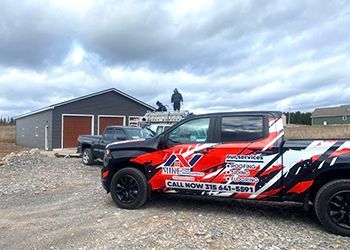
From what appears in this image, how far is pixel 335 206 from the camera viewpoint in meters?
4.85

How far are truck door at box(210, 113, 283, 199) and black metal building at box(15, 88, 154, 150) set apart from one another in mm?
18026

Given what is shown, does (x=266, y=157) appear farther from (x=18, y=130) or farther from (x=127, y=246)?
(x=18, y=130)

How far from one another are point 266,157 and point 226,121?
0.98m

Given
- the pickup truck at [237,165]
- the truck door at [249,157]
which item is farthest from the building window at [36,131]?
the truck door at [249,157]

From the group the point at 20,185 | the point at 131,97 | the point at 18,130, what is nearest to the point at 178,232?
the point at 20,185

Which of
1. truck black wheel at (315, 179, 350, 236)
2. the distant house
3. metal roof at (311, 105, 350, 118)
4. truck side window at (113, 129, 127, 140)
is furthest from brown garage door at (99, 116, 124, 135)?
metal roof at (311, 105, 350, 118)

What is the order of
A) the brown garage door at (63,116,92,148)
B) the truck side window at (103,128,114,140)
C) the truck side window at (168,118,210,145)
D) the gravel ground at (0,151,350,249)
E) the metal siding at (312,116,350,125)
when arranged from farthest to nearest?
the metal siding at (312,116,350,125), the brown garage door at (63,116,92,148), the truck side window at (103,128,114,140), the truck side window at (168,118,210,145), the gravel ground at (0,151,350,249)

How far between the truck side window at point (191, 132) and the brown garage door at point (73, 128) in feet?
61.8

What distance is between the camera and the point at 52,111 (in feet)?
74.7

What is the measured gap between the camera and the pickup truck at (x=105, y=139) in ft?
41.0

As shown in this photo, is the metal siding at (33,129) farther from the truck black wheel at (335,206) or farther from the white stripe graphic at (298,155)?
the truck black wheel at (335,206)

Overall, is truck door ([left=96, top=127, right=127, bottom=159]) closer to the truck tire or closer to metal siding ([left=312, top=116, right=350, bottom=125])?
the truck tire

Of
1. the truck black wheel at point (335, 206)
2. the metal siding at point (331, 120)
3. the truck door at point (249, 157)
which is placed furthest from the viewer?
the metal siding at point (331, 120)

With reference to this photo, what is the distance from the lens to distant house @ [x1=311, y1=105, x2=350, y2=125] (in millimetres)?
72125
